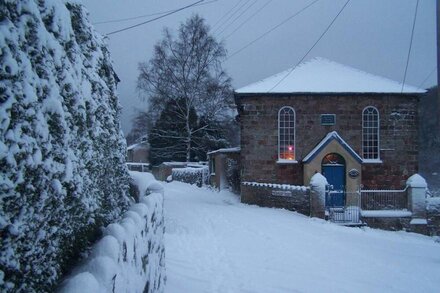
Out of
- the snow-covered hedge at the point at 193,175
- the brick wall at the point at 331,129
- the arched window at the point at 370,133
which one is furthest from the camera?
the snow-covered hedge at the point at 193,175

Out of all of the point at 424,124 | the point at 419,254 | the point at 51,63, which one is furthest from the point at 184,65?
the point at 424,124

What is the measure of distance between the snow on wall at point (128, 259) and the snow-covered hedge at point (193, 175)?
23.7 meters

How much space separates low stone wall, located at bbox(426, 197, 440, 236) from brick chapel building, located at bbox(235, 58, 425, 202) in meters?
3.89

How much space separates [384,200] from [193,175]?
15723 millimetres

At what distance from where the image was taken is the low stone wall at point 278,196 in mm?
15883

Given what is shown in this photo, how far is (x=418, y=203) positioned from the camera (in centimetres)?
1636

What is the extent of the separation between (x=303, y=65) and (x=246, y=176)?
26.7 ft

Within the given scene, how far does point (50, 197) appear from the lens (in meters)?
2.07

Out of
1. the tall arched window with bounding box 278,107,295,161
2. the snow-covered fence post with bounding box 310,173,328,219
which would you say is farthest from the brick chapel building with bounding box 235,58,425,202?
the snow-covered fence post with bounding box 310,173,328,219

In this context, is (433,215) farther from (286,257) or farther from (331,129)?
(286,257)

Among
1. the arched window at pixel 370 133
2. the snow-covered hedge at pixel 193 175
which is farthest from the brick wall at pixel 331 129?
the snow-covered hedge at pixel 193 175

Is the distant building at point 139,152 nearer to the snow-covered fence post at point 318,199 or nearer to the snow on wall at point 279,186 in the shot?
the snow on wall at point 279,186

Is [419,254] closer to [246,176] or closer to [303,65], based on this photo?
[246,176]

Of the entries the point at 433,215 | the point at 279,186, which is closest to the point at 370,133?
the point at 433,215
